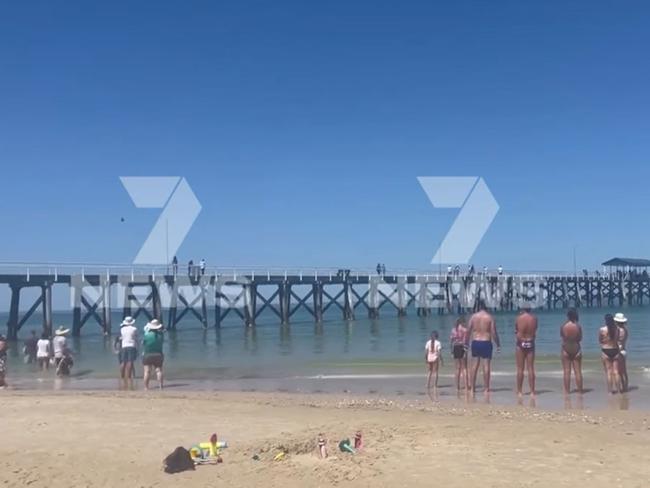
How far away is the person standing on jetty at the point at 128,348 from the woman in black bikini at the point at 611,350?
7709 millimetres

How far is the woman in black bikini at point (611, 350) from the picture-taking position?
1062 centimetres

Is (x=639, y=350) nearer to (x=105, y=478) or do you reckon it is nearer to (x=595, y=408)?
(x=595, y=408)

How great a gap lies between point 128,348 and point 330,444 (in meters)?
7.39

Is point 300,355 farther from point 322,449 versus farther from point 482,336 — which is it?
point 322,449

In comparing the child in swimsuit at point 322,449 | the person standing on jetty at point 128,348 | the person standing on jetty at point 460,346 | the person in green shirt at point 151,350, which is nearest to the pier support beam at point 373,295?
the person standing on jetty at point 128,348

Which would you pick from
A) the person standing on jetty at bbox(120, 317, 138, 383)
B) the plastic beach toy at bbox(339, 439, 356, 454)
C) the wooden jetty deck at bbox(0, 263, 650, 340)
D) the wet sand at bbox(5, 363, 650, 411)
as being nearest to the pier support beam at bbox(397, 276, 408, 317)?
the wooden jetty deck at bbox(0, 263, 650, 340)

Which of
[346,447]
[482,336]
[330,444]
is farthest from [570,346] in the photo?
[346,447]

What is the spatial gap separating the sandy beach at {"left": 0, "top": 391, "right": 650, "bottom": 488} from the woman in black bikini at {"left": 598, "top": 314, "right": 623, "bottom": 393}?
217 centimetres

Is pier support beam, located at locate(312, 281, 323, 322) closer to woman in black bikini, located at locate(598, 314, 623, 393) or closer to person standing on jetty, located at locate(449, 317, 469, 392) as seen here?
person standing on jetty, located at locate(449, 317, 469, 392)

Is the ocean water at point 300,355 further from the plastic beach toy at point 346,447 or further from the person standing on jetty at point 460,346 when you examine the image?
the plastic beach toy at point 346,447

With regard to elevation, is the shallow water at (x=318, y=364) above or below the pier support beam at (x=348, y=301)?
below

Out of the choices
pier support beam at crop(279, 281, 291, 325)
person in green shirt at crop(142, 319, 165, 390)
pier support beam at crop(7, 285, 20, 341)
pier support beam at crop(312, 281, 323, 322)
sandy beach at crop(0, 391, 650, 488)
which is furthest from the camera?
pier support beam at crop(312, 281, 323, 322)

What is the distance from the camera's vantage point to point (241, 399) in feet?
34.3

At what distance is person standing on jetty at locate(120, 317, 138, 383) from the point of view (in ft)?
41.8
